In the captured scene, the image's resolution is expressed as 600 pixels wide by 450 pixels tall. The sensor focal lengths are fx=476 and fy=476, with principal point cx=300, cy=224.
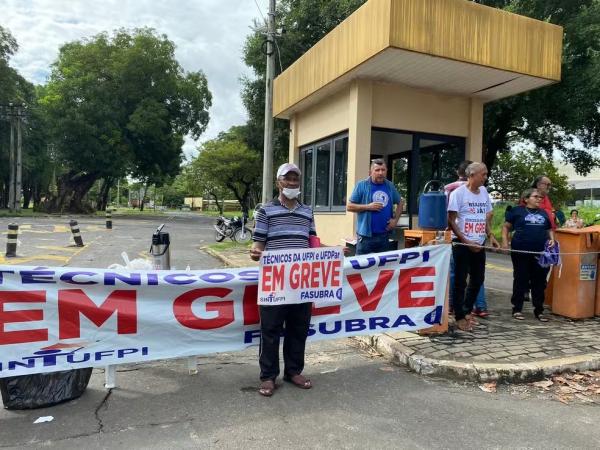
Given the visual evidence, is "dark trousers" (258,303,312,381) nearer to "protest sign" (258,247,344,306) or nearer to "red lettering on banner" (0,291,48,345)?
"protest sign" (258,247,344,306)

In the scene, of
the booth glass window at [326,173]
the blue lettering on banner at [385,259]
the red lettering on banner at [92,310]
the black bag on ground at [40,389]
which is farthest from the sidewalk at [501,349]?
the booth glass window at [326,173]

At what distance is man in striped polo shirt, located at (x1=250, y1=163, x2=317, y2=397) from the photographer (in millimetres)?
4066

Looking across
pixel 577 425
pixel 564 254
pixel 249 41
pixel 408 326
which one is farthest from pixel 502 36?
pixel 249 41

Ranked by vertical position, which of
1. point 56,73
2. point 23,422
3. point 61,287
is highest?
point 56,73

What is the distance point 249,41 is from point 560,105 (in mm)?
12256

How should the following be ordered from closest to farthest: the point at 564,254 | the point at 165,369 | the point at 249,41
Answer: the point at 165,369
the point at 564,254
the point at 249,41

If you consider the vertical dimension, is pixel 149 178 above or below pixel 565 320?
above

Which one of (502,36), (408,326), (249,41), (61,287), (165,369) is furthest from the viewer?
(249,41)

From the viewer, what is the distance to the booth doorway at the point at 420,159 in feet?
29.9

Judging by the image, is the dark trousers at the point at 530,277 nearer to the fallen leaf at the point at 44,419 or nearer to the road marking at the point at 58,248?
the fallen leaf at the point at 44,419

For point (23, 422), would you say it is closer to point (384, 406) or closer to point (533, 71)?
point (384, 406)

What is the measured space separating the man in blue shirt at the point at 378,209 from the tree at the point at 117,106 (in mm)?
34756

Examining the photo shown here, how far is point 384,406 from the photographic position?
12.5 feet

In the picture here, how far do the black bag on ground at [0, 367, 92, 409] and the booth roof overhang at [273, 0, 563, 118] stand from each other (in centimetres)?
578
